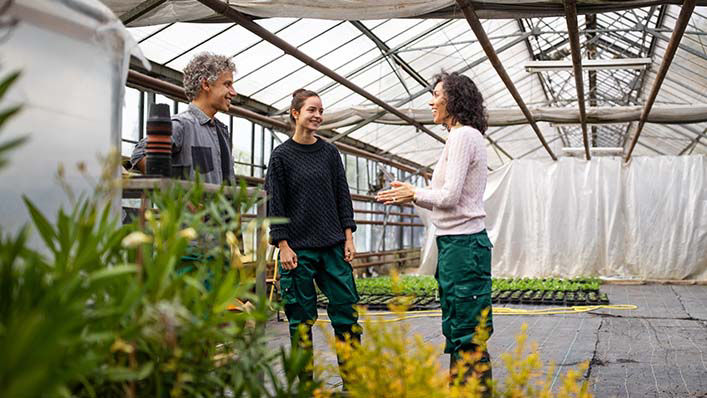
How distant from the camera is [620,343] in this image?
15.3ft

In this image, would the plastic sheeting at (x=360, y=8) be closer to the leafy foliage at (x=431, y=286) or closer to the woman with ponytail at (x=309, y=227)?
the woman with ponytail at (x=309, y=227)

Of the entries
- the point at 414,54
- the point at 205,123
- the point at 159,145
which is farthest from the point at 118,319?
the point at 414,54

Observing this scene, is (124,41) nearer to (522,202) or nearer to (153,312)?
A: (153,312)

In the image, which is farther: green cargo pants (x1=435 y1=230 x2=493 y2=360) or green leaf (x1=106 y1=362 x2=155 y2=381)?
green cargo pants (x1=435 y1=230 x2=493 y2=360)

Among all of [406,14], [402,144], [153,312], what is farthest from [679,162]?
[153,312]

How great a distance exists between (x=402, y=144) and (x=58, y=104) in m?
12.8

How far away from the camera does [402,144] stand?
14.0 meters

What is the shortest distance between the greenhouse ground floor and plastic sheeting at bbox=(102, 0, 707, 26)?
79.2 inches

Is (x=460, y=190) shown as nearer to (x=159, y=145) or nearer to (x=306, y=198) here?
(x=306, y=198)

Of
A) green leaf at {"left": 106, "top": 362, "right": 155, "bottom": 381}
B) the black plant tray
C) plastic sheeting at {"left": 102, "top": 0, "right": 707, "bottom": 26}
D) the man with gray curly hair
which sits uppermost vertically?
plastic sheeting at {"left": 102, "top": 0, "right": 707, "bottom": 26}

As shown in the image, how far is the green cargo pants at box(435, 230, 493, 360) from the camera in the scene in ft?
8.50

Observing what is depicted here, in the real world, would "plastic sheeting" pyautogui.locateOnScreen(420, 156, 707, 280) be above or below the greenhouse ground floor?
above

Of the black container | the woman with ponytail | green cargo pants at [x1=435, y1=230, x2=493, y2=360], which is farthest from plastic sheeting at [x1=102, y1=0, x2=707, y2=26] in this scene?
the black container

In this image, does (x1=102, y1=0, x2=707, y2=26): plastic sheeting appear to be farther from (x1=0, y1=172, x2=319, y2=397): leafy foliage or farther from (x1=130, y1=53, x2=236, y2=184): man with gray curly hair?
(x1=0, y1=172, x2=319, y2=397): leafy foliage
